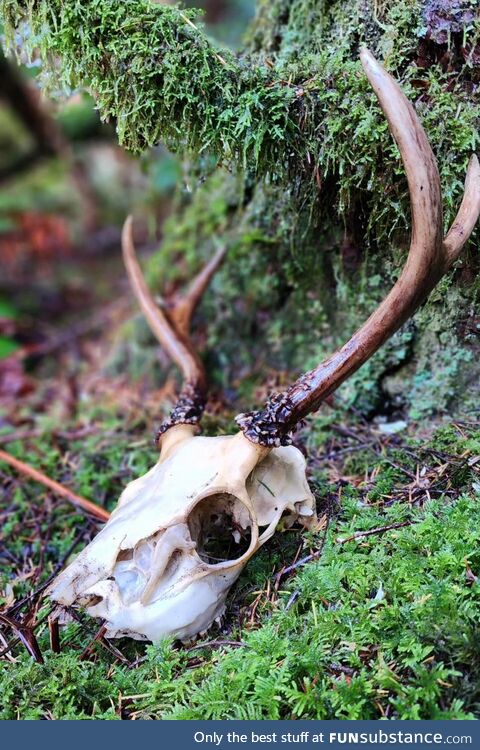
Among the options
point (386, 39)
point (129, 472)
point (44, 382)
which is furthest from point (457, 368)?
point (44, 382)

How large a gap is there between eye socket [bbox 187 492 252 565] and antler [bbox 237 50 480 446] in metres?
0.28

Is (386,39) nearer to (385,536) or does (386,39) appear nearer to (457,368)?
(457,368)

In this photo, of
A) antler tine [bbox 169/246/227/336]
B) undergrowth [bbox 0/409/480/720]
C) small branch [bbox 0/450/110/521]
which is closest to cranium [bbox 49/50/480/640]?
undergrowth [bbox 0/409/480/720]

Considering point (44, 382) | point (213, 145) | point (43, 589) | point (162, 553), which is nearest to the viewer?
point (162, 553)

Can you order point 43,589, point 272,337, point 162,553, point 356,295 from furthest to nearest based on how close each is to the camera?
point 272,337 → point 356,295 → point 43,589 → point 162,553

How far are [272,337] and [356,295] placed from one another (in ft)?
2.15

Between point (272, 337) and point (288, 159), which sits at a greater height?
point (288, 159)

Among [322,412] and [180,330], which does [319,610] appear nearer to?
[322,412]

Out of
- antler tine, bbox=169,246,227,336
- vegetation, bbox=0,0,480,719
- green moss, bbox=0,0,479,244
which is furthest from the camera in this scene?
antler tine, bbox=169,246,227,336

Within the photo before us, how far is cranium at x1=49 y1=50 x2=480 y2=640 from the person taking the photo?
1972 millimetres

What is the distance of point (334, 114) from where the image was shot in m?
2.37

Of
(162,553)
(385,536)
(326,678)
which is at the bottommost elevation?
(326,678)

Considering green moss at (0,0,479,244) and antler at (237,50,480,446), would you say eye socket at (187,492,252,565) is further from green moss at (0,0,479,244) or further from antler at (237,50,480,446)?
green moss at (0,0,479,244)

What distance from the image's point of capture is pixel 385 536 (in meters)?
2.11
